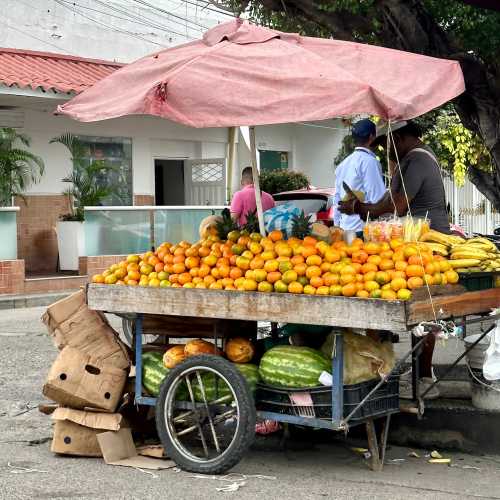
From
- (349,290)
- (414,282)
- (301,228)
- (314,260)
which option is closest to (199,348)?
(314,260)

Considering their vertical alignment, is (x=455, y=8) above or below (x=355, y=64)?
above

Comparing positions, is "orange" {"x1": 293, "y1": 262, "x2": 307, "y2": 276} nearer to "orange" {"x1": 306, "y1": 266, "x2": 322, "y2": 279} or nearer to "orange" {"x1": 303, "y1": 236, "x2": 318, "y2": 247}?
"orange" {"x1": 306, "y1": 266, "x2": 322, "y2": 279}

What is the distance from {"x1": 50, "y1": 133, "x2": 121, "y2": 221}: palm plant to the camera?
16219mm

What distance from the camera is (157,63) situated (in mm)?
5715

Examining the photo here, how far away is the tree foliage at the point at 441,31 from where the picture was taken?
826 cm

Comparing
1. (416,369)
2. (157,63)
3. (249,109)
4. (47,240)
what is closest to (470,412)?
(416,369)

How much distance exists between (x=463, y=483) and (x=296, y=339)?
1.31m

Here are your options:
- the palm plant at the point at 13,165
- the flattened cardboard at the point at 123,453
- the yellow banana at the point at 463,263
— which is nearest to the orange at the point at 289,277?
the yellow banana at the point at 463,263

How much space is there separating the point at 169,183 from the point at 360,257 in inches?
626

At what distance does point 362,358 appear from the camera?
17.2 ft

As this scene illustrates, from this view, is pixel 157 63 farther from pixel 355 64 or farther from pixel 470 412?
pixel 470 412

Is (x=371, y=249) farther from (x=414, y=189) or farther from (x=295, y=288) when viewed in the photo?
(x=414, y=189)

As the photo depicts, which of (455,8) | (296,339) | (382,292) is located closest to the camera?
(382,292)

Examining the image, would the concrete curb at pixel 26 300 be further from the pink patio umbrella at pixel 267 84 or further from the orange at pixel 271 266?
the orange at pixel 271 266
